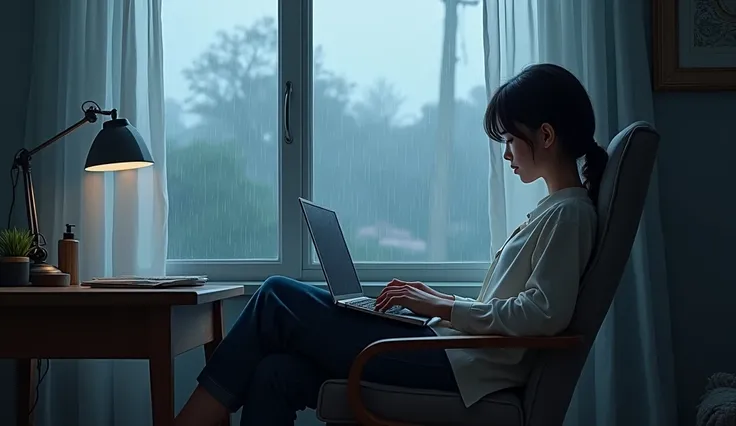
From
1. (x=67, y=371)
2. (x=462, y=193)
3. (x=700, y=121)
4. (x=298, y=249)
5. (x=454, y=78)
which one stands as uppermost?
(x=454, y=78)

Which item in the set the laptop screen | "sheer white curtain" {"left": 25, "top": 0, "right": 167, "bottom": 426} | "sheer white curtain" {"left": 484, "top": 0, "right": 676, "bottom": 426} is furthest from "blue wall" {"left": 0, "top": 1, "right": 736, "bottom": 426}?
the laptop screen

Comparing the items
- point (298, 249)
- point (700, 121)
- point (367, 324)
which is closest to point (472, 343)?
point (367, 324)

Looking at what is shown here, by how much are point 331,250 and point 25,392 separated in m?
1.13

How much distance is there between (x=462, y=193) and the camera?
8.79 feet

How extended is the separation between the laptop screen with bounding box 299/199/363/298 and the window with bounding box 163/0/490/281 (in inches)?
22.9

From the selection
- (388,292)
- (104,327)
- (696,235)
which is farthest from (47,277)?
(696,235)

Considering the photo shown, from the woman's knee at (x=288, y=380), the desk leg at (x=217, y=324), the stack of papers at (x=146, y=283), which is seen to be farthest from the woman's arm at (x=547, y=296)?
the desk leg at (x=217, y=324)

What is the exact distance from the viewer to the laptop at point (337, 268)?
5.80ft

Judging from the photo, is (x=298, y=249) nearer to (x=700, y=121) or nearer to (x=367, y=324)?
(x=367, y=324)

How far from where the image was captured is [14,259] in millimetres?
2127

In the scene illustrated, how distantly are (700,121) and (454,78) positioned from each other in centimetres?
80

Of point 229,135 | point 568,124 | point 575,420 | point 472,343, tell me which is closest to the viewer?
point 472,343

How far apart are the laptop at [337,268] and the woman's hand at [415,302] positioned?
0.03 m

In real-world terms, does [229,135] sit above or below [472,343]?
above
